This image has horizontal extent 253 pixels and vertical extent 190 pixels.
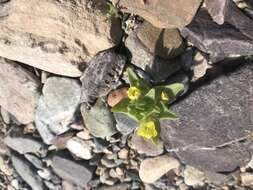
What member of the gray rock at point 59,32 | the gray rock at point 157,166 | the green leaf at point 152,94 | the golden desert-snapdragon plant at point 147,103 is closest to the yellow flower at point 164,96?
the golden desert-snapdragon plant at point 147,103

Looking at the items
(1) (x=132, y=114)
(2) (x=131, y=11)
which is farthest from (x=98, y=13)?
(1) (x=132, y=114)

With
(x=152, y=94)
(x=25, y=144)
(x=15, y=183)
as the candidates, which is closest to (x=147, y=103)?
(x=152, y=94)

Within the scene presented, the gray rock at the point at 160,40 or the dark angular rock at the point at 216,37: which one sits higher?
the dark angular rock at the point at 216,37

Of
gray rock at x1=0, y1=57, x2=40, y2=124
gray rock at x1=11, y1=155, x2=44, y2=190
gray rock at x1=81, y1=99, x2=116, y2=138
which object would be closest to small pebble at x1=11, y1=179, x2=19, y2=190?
gray rock at x1=11, y1=155, x2=44, y2=190

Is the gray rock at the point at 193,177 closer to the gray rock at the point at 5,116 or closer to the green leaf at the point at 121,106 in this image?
the green leaf at the point at 121,106

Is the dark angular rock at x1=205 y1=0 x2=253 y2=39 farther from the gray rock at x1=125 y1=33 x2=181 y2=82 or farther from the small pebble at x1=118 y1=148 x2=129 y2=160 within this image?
the small pebble at x1=118 y1=148 x2=129 y2=160

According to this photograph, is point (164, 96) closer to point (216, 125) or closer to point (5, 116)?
point (216, 125)

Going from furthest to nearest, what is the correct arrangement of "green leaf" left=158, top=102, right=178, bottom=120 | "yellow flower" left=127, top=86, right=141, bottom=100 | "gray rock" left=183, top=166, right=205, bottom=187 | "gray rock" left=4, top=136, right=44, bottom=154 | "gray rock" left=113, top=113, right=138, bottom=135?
"gray rock" left=4, top=136, right=44, bottom=154 < "gray rock" left=183, top=166, right=205, bottom=187 < "gray rock" left=113, top=113, right=138, bottom=135 < "green leaf" left=158, top=102, right=178, bottom=120 < "yellow flower" left=127, top=86, right=141, bottom=100
